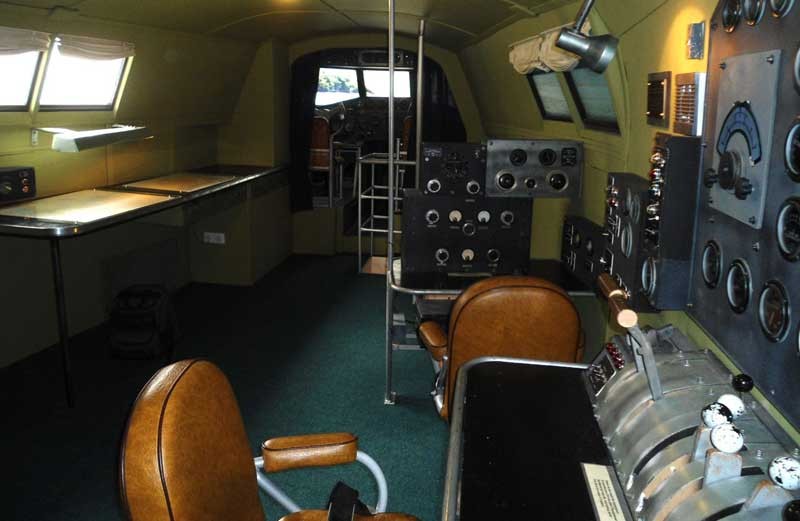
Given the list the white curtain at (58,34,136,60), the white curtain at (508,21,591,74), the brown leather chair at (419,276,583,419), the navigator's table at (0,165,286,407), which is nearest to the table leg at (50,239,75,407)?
the navigator's table at (0,165,286,407)

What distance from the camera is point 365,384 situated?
3.99 m

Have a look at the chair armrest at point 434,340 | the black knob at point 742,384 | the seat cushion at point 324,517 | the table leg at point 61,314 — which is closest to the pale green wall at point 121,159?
the table leg at point 61,314

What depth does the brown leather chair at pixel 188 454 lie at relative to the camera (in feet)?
3.87

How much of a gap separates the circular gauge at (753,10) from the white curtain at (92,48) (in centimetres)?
348

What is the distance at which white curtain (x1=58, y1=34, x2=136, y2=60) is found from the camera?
3.83m

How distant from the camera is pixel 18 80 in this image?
3807 mm

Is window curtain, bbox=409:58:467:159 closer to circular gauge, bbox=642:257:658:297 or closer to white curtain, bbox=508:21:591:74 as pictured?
white curtain, bbox=508:21:591:74

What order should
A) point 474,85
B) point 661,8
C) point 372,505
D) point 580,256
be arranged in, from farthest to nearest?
point 474,85 → point 580,256 → point 372,505 → point 661,8

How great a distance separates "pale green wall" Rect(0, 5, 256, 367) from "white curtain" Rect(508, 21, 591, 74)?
2344 mm

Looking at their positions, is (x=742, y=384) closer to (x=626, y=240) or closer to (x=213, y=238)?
(x=626, y=240)

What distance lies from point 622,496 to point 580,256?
2173mm

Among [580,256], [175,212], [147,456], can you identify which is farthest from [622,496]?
[175,212]

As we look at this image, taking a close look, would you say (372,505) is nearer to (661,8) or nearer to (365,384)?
(365,384)

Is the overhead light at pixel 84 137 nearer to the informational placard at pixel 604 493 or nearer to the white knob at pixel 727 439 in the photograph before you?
→ the informational placard at pixel 604 493
